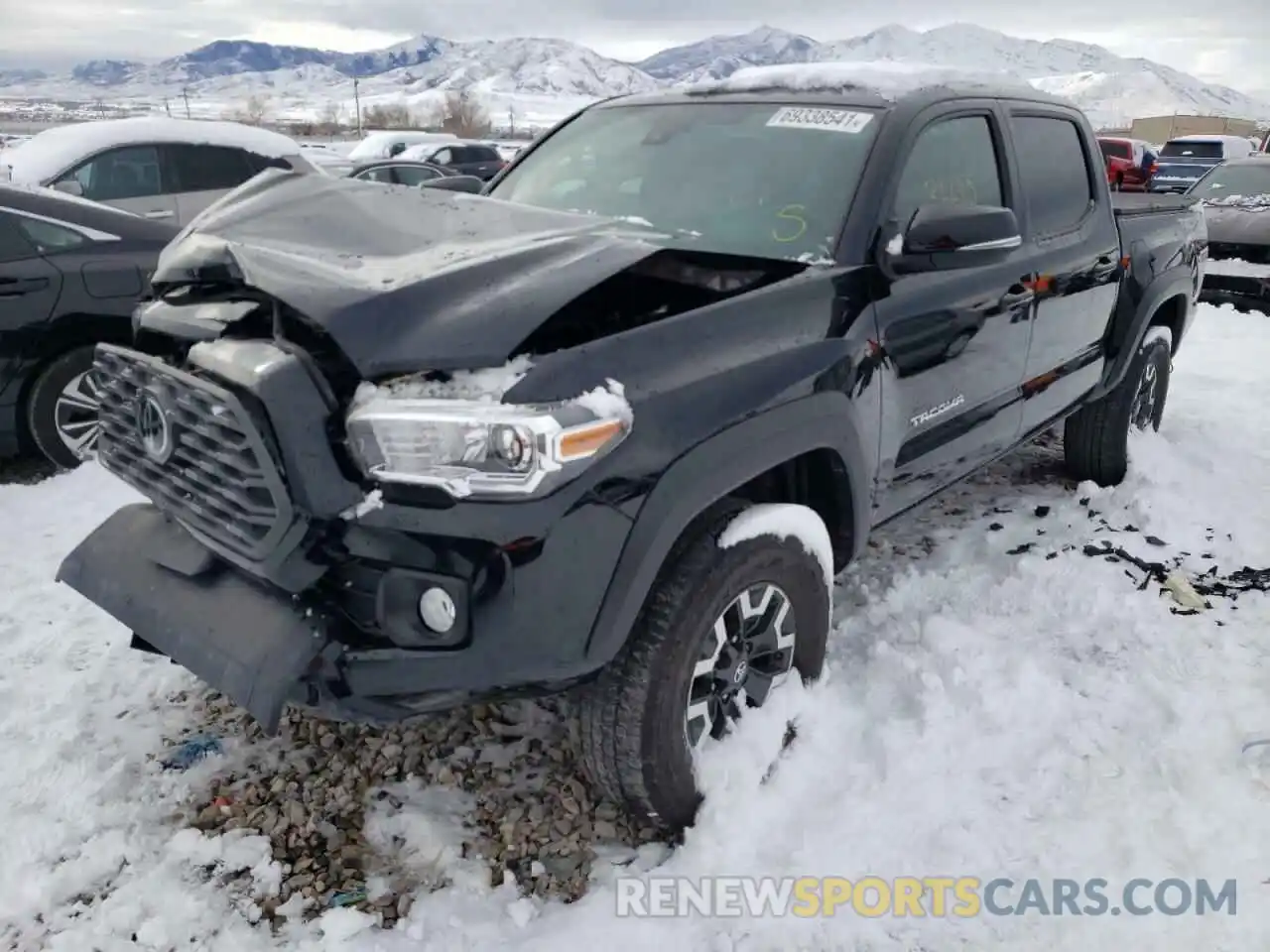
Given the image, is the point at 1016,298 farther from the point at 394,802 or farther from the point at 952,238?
the point at 394,802

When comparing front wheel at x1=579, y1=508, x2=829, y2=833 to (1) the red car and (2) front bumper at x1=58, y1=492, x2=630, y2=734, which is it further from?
(1) the red car

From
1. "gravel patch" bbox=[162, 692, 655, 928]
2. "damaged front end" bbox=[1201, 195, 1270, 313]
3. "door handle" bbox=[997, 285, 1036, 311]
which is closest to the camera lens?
"gravel patch" bbox=[162, 692, 655, 928]

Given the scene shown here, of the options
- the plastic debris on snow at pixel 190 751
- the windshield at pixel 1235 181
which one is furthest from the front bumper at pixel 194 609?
the windshield at pixel 1235 181

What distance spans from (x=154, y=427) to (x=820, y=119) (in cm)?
227

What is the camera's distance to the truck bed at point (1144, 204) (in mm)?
4809

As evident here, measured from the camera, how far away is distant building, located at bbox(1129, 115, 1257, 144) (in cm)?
4728

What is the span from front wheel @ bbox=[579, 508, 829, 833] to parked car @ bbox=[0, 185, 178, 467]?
3774 millimetres

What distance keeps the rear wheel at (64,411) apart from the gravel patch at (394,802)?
261 cm

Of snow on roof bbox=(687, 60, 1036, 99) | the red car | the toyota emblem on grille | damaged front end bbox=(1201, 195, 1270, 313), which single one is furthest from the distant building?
the toyota emblem on grille

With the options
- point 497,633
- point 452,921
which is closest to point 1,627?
point 452,921

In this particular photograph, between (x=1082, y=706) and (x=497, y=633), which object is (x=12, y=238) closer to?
(x=497, y=633)

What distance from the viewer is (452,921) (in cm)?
232

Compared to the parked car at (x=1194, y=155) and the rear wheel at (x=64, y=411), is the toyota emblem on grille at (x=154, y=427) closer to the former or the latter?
the rear wheel at (x=64, y=411)

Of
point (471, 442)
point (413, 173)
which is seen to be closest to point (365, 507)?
point (471, 442)
